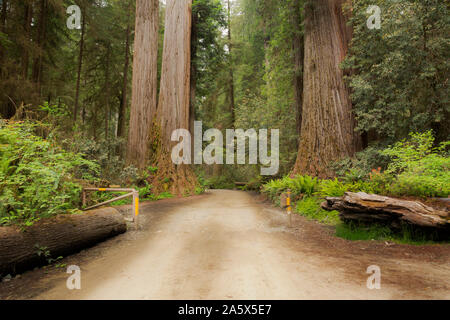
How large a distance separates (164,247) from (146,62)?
36.2ft

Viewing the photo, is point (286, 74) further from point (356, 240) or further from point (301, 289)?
point (301, 289)

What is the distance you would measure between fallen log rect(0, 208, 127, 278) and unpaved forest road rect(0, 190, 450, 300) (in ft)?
0.66

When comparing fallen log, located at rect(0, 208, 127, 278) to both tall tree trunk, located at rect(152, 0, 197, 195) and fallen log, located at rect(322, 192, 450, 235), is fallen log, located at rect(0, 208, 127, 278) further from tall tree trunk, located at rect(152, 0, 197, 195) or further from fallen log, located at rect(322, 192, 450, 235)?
tall tree trunk, located at rect(152, 0, 197, 195)

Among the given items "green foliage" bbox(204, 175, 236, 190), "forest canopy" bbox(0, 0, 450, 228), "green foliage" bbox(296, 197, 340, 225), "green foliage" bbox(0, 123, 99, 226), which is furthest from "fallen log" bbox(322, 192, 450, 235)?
"green foliage" bbox(204, 175, 236, 190)

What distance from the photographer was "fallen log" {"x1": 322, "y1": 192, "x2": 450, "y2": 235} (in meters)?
4.65

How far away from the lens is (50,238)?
4.03 metres

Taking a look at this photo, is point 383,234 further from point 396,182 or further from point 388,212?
point 396,182

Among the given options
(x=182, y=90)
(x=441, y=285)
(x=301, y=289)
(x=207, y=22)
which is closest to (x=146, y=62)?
(x=182, y=90)

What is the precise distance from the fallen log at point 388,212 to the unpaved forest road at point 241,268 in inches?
20.2

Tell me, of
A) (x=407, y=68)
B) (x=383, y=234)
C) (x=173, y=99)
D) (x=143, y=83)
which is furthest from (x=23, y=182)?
(x=407, y=68)

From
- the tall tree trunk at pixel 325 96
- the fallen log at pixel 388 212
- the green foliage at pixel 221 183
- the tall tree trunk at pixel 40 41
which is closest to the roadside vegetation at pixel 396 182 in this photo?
the fallen log at pixel 388 212

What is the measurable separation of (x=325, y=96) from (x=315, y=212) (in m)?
4.94

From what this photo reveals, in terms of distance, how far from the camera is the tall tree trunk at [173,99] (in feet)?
39.9
